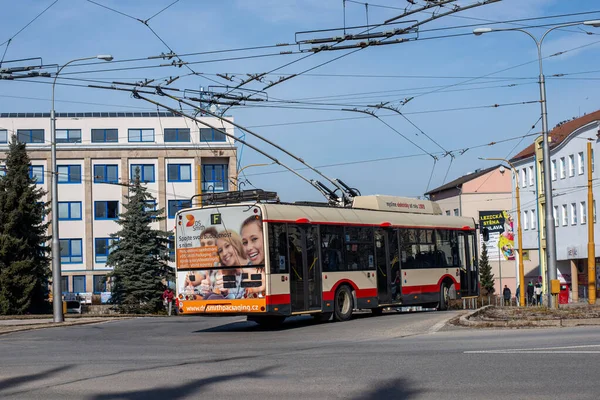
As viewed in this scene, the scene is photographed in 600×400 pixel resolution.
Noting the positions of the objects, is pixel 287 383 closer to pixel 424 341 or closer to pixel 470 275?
pixel 424 341

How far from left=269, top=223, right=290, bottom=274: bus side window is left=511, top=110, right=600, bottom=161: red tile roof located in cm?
4323

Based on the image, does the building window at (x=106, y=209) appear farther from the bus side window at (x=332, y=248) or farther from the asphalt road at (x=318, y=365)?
the asphalt road at (x=318, y=365)

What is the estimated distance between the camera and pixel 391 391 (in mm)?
9633

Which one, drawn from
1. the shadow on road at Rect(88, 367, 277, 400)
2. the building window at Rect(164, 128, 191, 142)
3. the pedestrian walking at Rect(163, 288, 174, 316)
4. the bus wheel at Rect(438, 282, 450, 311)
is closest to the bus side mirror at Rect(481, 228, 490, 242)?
the bus wheel at Rect(438, 282, 450, 311)

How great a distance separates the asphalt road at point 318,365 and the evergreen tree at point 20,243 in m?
28.2

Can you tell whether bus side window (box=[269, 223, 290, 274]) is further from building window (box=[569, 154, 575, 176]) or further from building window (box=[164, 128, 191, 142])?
building window (box=[164, 128, 191, 142])

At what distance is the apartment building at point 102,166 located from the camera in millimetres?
70375

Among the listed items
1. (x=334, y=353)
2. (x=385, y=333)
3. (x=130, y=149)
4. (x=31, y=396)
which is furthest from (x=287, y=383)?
(x=130, y=149)

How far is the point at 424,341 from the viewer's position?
15984 mm

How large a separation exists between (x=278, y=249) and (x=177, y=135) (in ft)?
173

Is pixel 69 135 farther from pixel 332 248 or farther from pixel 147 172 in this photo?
pixel 332 248

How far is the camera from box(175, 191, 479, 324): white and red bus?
819 inches

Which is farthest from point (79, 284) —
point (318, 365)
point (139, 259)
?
point (318, 365)

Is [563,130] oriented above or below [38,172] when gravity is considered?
above
